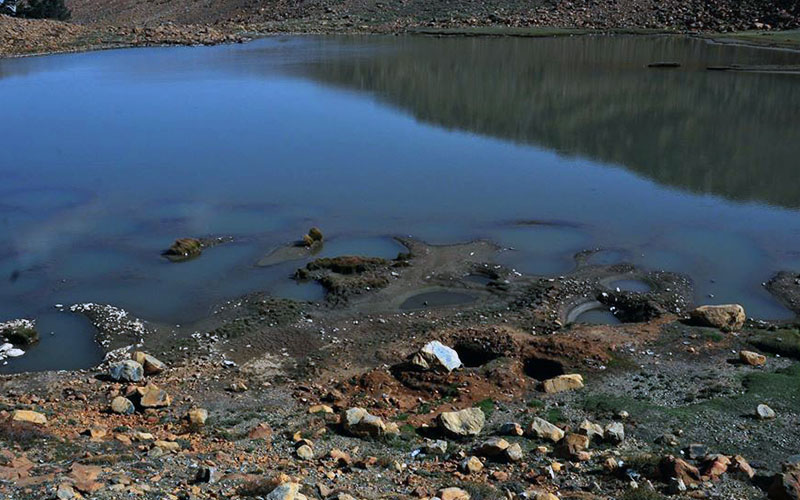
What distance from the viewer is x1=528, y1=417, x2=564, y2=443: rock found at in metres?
12.2

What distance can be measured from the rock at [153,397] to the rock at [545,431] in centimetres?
606

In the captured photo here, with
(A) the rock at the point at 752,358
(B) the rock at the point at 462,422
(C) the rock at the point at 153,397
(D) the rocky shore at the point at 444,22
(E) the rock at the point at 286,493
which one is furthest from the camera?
(D) the rocky shore at the point at 444,22

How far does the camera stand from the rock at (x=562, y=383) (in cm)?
1429

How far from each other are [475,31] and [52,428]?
63512 millimetres

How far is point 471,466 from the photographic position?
37.0 feet

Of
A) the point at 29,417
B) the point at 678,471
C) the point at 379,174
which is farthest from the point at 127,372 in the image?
the point at 379,174

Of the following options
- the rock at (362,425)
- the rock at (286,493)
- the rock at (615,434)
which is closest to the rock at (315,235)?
the rock at (362,425)

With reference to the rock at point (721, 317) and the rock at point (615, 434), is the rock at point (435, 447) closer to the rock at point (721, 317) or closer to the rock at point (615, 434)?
the rock at point (615, 434)

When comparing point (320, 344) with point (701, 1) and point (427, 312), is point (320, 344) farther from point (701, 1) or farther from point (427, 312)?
point (701, 1)

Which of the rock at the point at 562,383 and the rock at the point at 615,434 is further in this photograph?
the rock at the point at 562,383

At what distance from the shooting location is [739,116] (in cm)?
3722

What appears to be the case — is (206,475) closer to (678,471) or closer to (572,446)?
(572,446)

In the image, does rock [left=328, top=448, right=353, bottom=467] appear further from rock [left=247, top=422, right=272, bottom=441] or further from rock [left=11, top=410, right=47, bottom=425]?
rock [left=11, top=410, right=47, bottom=425]

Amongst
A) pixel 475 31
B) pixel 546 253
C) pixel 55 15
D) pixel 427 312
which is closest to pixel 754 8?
pixel 475 31
